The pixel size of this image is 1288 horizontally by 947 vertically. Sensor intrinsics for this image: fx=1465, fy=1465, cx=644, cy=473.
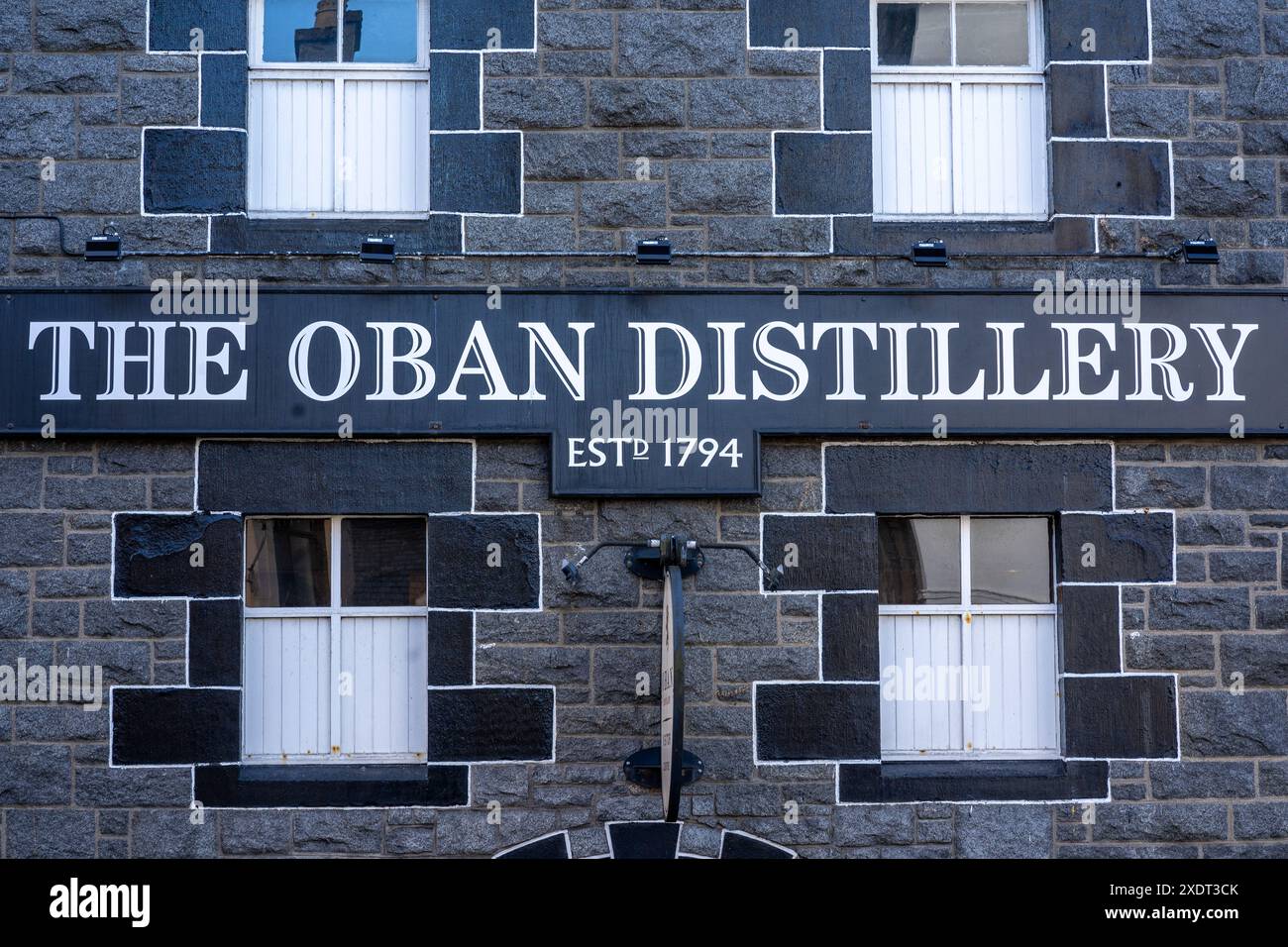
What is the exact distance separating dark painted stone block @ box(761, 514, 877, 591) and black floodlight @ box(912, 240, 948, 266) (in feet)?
4.82

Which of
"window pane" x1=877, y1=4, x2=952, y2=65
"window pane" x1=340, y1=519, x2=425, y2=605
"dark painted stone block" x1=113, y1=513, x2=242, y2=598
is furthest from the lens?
"window pane" x1=877, y1=4, x2=952, y2=65

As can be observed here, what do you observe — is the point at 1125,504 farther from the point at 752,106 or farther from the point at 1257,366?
the point at 752,106

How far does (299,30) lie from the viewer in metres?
8.23

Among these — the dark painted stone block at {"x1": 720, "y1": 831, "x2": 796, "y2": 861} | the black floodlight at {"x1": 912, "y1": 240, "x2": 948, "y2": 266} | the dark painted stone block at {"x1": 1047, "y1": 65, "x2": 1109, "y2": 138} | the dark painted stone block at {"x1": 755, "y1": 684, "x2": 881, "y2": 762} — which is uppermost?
the dark painted stone block at {"x1": 1047, "y1": 65, "x2": 1109, "y2": 138}

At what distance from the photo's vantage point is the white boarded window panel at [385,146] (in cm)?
812

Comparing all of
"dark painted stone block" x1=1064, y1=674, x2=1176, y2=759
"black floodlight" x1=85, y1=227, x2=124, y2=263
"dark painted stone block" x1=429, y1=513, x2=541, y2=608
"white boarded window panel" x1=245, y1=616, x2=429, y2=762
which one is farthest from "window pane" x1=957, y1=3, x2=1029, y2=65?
"black floodlight" x1=85, y1=227, x2=124, y2=263

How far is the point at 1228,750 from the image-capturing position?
775 cm

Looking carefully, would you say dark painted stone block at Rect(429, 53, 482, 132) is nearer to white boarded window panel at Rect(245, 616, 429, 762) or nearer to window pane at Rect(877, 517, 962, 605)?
white boarded window panel at Rect(245, 616, 429, 762)

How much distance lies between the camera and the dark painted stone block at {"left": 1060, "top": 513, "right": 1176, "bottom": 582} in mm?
7855

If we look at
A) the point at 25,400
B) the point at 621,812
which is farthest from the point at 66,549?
the point at 621,812

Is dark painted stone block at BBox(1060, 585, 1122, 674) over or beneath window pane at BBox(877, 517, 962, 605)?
beneath

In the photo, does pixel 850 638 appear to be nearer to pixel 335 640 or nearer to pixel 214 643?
pixel 335 640

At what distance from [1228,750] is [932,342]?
8.74 ft

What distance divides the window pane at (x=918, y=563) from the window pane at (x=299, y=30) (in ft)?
13.4
